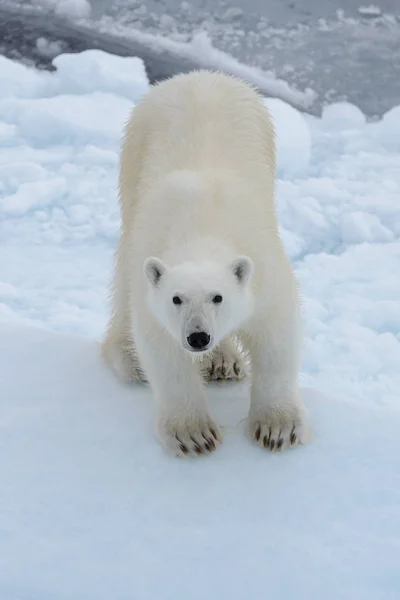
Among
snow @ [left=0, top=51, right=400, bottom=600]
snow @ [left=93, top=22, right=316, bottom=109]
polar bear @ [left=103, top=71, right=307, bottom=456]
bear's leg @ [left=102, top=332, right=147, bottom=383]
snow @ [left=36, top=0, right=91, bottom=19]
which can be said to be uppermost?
polar bear @ [left=103, top=71, right=307, bottom=456]

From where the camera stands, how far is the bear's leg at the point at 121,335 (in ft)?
10.4

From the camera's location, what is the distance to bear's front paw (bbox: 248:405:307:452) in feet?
8.65

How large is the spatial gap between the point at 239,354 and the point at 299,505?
955mm

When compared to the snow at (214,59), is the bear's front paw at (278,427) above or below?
above

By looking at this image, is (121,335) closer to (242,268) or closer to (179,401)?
(179,401)

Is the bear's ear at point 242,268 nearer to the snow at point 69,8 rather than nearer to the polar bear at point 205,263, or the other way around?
the polar bear at point 205,263

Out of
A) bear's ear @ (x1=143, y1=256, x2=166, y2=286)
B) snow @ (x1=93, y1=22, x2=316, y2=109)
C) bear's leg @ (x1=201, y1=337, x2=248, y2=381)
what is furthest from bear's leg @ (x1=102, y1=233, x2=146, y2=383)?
snow @ (x1=93, y1=22, x2=316, y2=109)

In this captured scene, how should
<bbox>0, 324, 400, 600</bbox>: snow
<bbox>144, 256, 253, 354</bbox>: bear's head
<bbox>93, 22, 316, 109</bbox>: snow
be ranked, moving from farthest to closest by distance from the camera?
1. <bbox>93, 22, 316, 109</bbox>: snow
2. <bbox>144, 256, 253, 354</bbox>: bear's head
3. <bbox>0, 324, 400, 600</bbox>: snow

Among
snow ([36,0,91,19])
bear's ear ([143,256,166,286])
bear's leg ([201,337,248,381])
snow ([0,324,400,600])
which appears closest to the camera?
snow ([0,324,400,600])

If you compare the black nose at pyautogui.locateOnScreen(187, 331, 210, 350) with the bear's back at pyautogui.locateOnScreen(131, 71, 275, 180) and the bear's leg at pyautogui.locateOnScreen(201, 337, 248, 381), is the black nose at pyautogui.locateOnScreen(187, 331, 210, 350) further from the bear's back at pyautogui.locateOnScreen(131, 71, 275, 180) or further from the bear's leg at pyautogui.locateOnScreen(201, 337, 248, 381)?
the bear's leg at pyautogui.locateOnScreen(201, 337, 248, 381)

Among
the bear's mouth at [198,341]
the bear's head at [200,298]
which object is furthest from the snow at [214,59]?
the bear's mouth at [198,341]

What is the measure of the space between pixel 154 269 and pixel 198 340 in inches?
12.6

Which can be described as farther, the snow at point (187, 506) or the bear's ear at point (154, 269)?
the bear's ear at point (154, 269)

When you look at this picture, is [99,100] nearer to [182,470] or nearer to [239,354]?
[239,354]
